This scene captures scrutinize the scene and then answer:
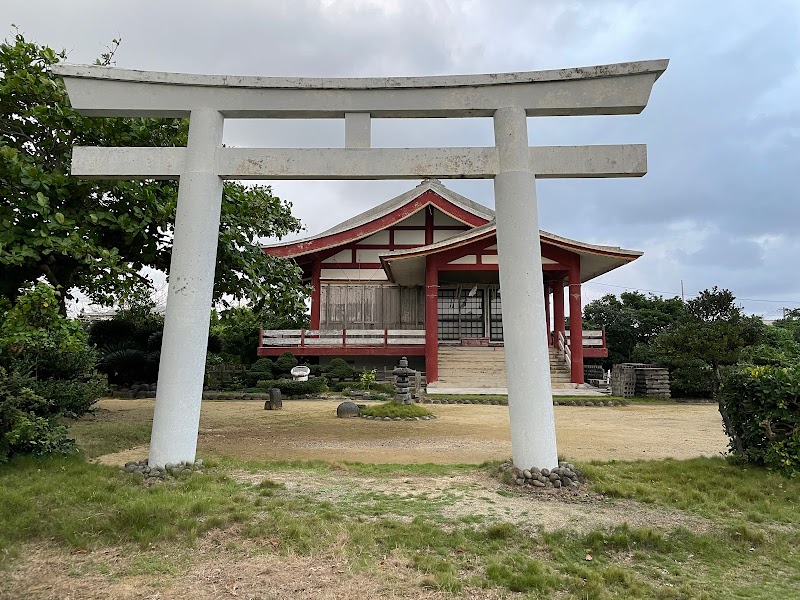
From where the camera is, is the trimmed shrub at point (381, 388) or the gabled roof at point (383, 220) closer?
the trimmed shrub at point (381, 388)

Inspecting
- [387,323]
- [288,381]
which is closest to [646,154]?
[288,381]

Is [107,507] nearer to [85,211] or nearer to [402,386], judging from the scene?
[85,211]

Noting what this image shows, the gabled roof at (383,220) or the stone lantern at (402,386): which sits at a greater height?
the gabled roof at (383,220)

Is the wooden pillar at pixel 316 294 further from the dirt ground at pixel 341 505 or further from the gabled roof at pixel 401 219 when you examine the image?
the dirt ground at pixel 341 505

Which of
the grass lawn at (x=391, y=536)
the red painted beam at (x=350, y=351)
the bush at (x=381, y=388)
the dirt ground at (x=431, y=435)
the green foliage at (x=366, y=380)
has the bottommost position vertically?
the grass lawn at (x=391, y=536)

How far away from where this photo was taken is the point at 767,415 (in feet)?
20.6

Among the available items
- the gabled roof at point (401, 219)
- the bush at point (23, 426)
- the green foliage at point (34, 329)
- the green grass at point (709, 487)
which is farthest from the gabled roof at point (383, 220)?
the green grass at point (709, 487)

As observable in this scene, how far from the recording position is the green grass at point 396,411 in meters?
12.6

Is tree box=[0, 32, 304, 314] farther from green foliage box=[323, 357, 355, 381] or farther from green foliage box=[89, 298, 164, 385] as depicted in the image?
green foliage box=[323, 357, 355, 381]

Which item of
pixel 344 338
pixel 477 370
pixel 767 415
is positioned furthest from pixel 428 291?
pixel 767 415

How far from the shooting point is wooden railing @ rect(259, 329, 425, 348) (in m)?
20.9

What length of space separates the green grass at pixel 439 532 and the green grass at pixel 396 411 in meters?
6.44

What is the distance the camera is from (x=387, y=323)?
23297 mm

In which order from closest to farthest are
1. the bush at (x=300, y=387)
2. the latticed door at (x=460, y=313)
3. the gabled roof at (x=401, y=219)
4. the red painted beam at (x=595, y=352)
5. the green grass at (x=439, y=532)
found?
the green grass at (x=439, y=532) → the bush at (x=300, y=387) → the red painted beam at (x=595, y=352) → the gabled roof at (x=401, y=219) → the latticed door at (x=460, y=313)
